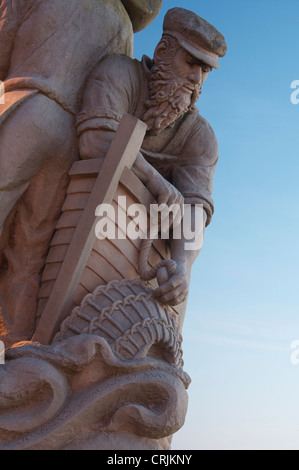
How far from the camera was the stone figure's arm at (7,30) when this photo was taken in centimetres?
445

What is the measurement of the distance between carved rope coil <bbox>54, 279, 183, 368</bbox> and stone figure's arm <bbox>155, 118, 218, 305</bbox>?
232 mm

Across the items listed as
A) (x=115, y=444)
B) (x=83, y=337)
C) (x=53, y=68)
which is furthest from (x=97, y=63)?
(x=115, y=444)

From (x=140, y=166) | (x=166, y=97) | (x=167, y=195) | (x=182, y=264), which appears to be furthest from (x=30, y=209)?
(x=166, y=97)

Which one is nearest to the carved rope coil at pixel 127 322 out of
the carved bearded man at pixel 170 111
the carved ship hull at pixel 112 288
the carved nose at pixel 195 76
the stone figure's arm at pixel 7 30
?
the carved ship hull at pixel 112 288

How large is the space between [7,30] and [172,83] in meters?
1.08

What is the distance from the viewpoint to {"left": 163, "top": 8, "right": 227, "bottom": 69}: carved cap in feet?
14.1

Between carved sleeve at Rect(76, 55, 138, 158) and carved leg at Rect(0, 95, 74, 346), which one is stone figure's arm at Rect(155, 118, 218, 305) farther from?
carved leg at Rect(0, 95, 74, 346)

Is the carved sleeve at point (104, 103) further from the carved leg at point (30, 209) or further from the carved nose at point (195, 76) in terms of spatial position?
the carved nose at point (195, 76)

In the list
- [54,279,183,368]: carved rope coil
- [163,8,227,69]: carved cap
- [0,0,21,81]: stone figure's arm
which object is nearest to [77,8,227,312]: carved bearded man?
[163,8,227,69]: carved cap

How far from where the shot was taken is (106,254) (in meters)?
3.97

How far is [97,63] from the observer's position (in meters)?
4.46

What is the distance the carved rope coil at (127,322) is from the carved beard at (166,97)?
1061 mm

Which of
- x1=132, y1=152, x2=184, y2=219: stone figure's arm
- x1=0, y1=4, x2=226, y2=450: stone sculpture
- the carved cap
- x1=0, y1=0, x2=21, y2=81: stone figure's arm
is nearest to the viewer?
x1=0, y1=4, x2=226, y2=450: stone sculpture

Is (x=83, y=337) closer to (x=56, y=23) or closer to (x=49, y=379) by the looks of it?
(x=49, y=379)
